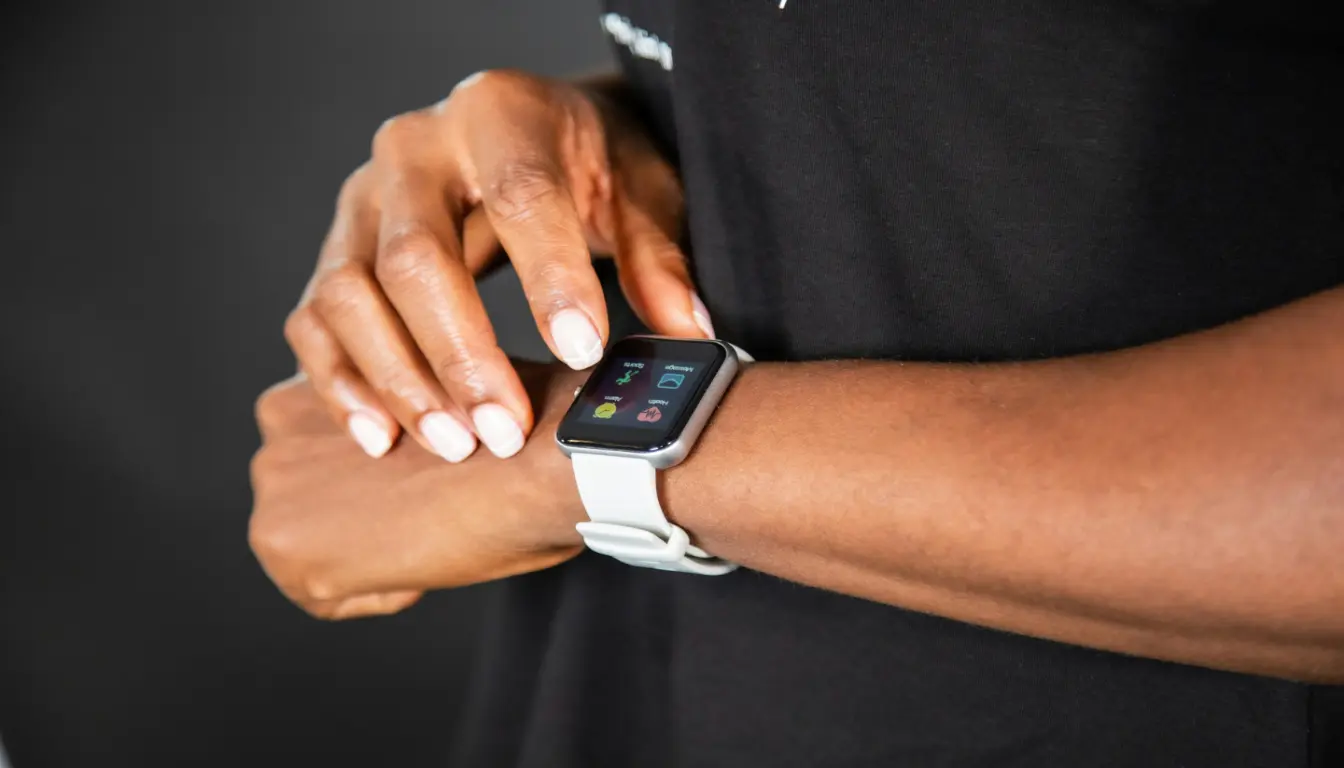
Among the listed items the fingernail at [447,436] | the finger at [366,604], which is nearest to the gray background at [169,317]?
the finger at [366,604]

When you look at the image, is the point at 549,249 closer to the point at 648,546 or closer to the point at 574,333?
the point at 574,333

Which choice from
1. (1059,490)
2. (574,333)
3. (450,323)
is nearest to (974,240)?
(1059,490)

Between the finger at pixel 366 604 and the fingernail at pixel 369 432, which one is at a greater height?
the fingernail at pixel 369 432

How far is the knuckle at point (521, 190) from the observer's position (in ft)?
2.39

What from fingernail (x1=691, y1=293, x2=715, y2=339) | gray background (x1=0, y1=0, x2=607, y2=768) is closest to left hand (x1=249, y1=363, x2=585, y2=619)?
fingernail (x1=691, y1=293, x2=715, y2=339)

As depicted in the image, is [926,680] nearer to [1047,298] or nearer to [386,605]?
[1047,298]

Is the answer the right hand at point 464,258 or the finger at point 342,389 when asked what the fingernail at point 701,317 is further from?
the finger at point 342,389

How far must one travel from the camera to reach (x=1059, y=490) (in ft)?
1.60

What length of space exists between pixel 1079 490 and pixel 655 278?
0.38 metres

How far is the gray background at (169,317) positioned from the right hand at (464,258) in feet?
2.18

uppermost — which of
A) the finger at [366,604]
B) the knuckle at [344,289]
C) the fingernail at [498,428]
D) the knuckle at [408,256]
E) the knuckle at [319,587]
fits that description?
the knuckle at [408,256]

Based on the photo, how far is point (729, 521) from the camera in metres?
0.60

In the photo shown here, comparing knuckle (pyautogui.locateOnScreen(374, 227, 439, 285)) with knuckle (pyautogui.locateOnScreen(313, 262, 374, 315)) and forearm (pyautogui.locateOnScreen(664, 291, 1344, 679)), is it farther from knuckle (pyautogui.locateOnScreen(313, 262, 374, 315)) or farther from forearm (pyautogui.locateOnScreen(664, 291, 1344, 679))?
forearm (pyautogui.locateOnScreen(664, 291, 1344, 679))

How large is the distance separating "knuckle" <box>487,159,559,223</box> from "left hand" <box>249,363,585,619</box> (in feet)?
0.43
